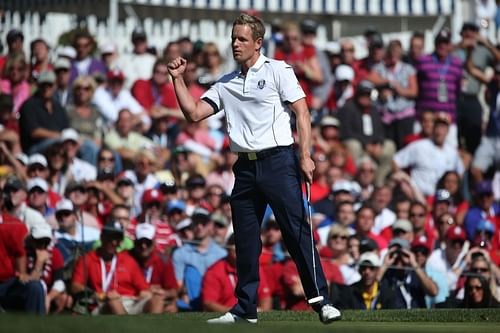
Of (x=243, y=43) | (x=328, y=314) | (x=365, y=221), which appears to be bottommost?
(x=365, y=221)

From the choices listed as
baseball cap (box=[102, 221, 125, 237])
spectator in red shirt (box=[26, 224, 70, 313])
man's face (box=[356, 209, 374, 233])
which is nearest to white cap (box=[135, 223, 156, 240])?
baseball cap (box=[102, 221, 125, 237])

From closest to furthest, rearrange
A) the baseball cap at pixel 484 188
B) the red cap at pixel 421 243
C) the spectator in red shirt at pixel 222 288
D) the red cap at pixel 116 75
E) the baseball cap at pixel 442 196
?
the spectator in red shirt at pixel 222 288
the red cap at pixel 421 243
the baseball cap at pixel 442 196
the baseball cap at pixel 484 188
the red cap at pixel 116 75

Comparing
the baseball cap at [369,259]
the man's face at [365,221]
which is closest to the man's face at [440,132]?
the man's face at [365,221]

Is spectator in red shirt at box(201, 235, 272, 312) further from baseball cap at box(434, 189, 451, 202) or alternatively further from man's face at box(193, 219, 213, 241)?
baseball cap at box(434, 189, 451, 202)

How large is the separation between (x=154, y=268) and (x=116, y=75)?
4473mm

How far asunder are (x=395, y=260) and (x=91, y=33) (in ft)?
23.0

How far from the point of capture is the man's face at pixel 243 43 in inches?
375

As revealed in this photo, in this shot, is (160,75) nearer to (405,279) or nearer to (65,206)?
(65,206)

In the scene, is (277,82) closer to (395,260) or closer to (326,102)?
(395,260)

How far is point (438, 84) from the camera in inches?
737

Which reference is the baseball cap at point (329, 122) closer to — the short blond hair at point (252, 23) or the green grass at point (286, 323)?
the green grass at point (286, 323)

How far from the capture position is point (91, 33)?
63.3 ft

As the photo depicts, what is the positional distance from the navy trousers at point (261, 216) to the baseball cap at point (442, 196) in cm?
739

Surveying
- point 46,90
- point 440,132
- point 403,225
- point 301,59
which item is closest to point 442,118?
point 440,132
